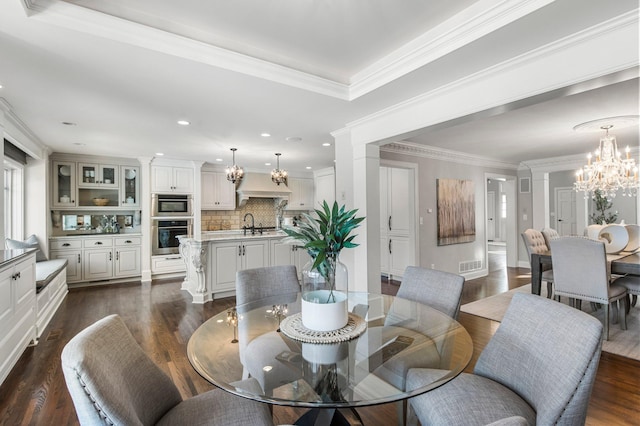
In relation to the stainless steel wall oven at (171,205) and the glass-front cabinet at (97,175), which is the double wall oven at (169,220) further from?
the glass-front cabinet at (97,175)

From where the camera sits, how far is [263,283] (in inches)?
93.2

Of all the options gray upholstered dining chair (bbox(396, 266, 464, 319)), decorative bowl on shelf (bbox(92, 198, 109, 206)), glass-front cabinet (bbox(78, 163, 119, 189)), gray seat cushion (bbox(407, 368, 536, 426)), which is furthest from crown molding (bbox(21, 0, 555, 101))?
decorative bowl on shelf (bbox(92, 198, 109, 206))

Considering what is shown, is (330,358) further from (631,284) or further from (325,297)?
(631,284)

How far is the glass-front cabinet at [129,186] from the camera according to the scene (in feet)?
19.2

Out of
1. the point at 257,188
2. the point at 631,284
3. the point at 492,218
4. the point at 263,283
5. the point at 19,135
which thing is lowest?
the point at 631,284

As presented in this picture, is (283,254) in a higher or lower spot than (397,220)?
lower

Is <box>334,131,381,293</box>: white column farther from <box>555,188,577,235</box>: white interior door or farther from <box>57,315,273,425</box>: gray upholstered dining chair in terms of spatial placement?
<box>555,188,577,235</box>: white interior door

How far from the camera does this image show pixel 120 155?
5633 millimetres

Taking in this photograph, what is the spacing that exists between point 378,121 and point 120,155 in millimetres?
4821

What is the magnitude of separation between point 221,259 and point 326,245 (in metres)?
3.51

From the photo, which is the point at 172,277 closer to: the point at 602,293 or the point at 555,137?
the point at 602,293

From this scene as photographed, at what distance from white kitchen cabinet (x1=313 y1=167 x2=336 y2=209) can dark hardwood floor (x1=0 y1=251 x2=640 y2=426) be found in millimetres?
2862

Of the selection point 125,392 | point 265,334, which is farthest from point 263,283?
point 125,392

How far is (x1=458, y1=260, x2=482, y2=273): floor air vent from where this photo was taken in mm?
5764
